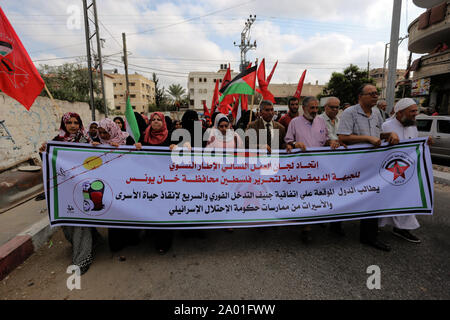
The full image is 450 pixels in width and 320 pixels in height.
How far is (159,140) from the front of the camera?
281 cm

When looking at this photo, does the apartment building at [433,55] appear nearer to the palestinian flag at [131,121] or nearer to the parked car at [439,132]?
the parked car at [439,132]

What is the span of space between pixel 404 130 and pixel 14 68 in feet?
15.1

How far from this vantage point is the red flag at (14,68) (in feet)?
8.61

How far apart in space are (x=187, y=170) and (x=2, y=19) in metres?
2.59

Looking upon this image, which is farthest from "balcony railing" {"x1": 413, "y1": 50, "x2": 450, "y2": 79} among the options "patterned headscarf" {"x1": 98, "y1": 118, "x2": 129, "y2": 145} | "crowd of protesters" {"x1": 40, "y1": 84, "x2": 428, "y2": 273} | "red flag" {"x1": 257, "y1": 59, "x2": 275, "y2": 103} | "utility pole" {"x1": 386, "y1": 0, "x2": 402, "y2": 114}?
"patterned headscarf" {"x1": 98, "y1": 118, "x2": 129, "y2": 145}

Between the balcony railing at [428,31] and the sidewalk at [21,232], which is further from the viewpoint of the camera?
the balcony railing at [428,31]

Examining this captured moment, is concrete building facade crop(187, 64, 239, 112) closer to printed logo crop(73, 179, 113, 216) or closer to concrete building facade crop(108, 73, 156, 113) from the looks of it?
concrete building facade crop(108, 73, 156, 113)

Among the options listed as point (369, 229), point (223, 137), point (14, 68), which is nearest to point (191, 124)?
point (223, 137)

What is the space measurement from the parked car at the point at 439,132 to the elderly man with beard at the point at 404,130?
17.0 feet

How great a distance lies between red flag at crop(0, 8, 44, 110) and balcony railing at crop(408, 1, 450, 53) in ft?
58.8

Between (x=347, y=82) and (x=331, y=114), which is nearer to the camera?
(x=331, y=114)

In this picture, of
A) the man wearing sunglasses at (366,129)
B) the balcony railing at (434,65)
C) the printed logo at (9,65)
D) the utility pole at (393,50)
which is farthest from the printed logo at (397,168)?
the balcony railing at (434,65)

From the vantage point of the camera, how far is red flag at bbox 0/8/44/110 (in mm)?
2623

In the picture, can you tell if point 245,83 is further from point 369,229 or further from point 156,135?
point 369,229
